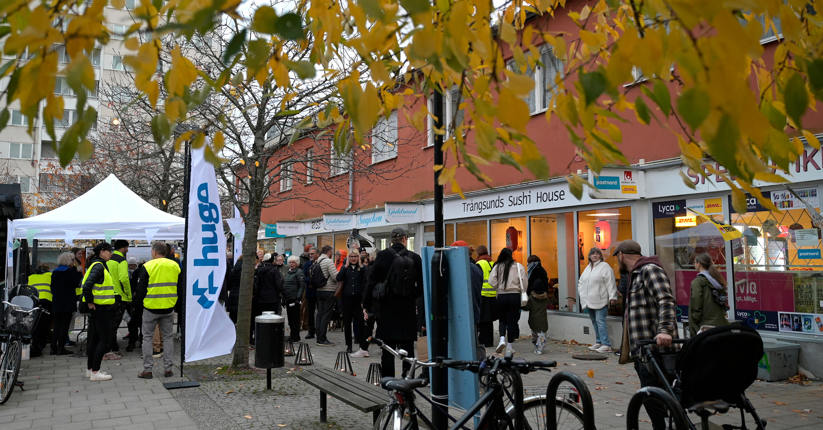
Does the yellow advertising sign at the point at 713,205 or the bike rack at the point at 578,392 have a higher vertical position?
the yellow advertising sign at the point at 713,205

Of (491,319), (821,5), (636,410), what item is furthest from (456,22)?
(491,319)

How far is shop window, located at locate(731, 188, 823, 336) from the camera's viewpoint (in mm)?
9188

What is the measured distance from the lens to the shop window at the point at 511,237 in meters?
14.6

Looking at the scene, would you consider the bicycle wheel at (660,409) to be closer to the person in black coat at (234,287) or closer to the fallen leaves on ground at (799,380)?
the fallen leaves on ground at (799,380)

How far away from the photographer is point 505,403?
4.27 m

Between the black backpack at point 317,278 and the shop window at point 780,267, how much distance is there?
7486mm

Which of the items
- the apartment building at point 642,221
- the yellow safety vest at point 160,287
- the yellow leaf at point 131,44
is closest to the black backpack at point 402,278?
the apartment building at point 642,221

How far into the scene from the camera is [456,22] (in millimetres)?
2377

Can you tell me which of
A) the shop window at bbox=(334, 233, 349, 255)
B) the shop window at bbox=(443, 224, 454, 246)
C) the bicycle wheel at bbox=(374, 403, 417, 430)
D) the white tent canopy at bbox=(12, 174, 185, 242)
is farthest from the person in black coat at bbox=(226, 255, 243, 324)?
the shop window at bbox=(334, 233, 349, 255)

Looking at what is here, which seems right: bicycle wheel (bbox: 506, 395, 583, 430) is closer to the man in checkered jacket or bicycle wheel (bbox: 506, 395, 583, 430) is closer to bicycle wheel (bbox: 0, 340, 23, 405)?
the man in checkered jacket

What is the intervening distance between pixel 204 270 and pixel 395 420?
5.22 metres

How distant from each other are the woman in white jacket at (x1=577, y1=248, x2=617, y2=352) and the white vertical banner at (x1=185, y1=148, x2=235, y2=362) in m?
6.51

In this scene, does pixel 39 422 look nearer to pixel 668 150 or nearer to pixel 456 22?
pixel 456 22

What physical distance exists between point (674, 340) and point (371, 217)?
51.8 ft
